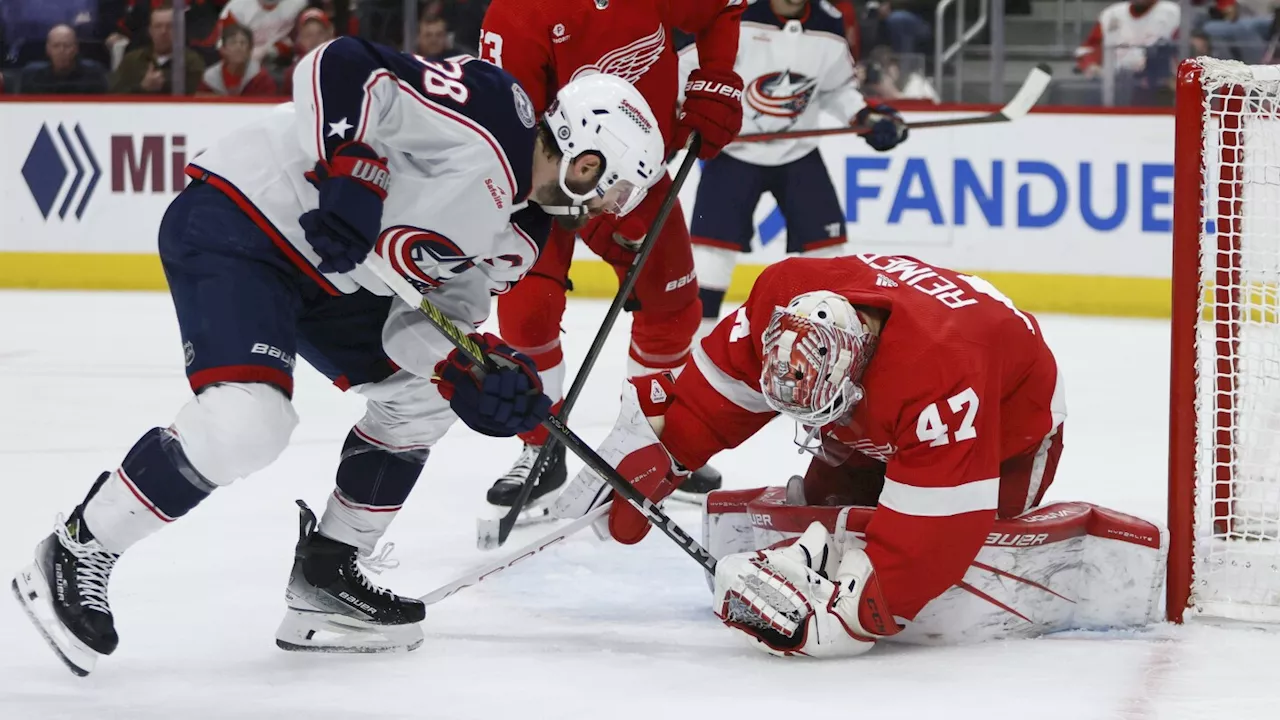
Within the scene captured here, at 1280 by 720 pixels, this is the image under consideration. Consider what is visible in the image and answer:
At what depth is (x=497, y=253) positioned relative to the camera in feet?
7.99

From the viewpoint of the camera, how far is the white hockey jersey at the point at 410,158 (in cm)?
225

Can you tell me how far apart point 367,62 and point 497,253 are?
0.34m

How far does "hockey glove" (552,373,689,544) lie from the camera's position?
106 inches

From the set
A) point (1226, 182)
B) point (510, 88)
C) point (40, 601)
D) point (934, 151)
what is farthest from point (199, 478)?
point (934, 151)

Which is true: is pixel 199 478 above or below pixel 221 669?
above

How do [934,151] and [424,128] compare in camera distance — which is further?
[934,151]

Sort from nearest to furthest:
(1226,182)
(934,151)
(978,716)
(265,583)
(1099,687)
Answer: (978,716) → (1099,687) → (1226,182) → (265,583) → (934,151)

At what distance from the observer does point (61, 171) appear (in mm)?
7289

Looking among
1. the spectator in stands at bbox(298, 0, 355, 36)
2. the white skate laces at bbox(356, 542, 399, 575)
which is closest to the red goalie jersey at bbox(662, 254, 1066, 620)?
the white skate laces at bbox(356, 542, 399, 575)

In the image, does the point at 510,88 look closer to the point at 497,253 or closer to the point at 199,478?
the point at 497,253

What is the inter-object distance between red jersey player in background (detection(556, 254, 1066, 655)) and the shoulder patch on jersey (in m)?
0.45

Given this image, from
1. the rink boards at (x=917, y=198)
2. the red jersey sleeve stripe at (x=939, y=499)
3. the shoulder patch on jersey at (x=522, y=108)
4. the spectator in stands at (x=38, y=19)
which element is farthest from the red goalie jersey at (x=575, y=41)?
the spectator in stands at (x=38, y=19)

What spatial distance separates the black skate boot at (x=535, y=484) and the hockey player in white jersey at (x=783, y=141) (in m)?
1.03

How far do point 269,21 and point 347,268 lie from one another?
5605 mm
